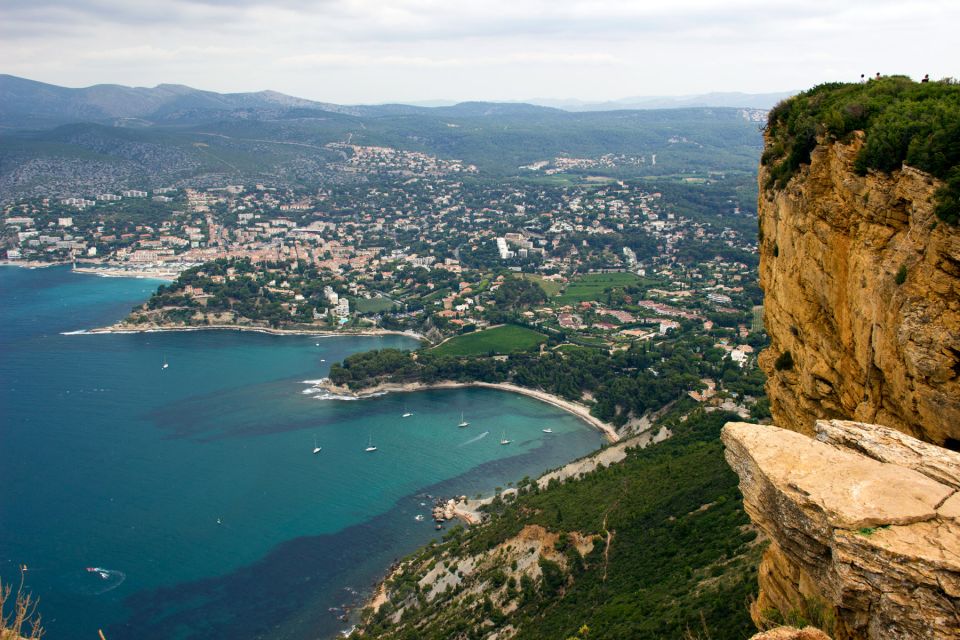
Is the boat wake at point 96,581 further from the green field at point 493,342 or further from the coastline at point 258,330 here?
the coastline at point 258,330

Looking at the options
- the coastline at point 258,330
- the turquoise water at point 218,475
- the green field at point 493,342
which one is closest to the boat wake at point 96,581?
the turquoise water at point 218,475

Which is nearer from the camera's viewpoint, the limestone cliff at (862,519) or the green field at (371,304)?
the limestone cliff at (862,519)

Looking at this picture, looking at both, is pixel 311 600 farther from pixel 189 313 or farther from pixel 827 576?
pixel 189 313

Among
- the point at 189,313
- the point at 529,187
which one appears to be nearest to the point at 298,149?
the point at 529,187

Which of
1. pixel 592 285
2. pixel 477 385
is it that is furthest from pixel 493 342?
pixel 592 285

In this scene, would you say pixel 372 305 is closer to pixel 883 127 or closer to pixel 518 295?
pixel 518 295

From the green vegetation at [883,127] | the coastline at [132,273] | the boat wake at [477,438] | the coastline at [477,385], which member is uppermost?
the green vegetation at [883,127]

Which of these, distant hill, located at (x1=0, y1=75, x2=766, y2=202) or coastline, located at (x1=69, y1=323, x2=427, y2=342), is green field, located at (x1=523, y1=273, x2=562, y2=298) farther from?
distant hill, located at (x1=0, y1=75, x2=766, y2=202)
